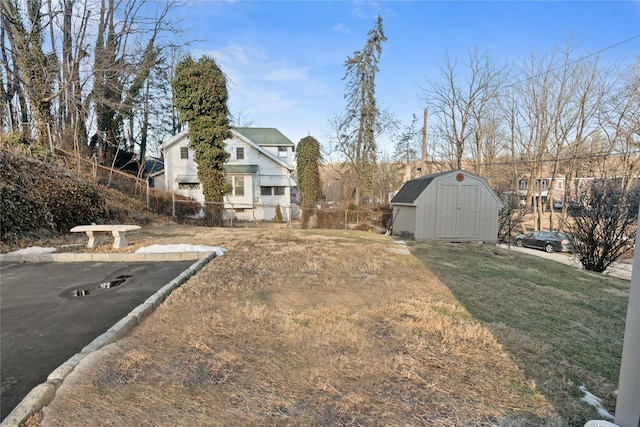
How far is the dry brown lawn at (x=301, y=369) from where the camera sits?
197cm

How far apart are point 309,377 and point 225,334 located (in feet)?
3.69

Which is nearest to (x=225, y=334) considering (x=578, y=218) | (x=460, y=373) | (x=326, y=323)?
(x=326, y=323)

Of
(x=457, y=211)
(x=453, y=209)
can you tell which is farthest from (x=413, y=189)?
(x=457, y=211)

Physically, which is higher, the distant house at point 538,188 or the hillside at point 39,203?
the distant house at point 538,188

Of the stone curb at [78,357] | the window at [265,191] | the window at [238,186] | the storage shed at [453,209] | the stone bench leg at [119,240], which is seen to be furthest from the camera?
→ the window at [265,191]

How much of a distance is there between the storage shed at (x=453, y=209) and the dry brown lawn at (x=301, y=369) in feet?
28.3

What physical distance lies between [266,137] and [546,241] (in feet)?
74.3

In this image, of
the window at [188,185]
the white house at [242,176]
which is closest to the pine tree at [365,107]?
the white house at [242,176]

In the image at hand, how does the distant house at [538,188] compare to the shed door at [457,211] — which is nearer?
the shed door at [457,211]

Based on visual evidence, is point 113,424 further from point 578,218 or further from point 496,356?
point 578,218

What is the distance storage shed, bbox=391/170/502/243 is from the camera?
12.6 metres

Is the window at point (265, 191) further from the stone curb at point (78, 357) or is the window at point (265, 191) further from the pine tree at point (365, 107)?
the stone curb at point (78, 357)

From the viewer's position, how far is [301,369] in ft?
8.14

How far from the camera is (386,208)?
16734 mm
